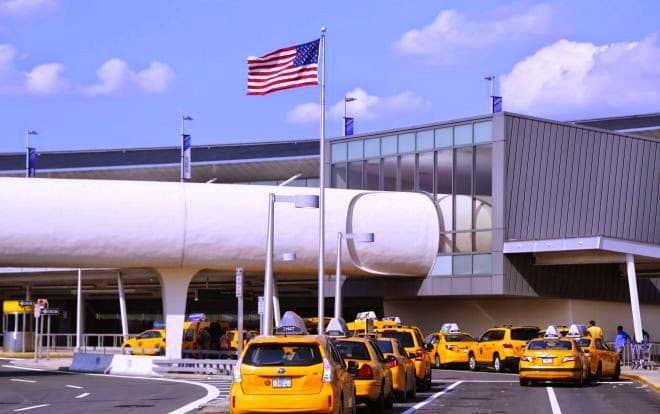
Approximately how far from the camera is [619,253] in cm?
5000

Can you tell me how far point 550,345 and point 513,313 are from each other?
75.2 ft

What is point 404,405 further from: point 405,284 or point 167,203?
point 405,284

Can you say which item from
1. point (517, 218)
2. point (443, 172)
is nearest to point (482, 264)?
point (517, 218)

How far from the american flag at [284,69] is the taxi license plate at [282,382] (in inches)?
731

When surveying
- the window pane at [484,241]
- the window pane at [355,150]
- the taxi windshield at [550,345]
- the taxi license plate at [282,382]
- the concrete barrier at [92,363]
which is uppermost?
the window pane at [355,150]

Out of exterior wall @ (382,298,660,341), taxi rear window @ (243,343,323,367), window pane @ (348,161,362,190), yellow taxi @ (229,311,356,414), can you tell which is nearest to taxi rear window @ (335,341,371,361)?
yellow taxi @ (229,311,356,414)

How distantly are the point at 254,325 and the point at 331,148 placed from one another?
91.0ft

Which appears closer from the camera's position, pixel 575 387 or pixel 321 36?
pixel 575 387

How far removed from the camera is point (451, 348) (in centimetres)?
4778

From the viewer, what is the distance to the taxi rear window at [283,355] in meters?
18.9

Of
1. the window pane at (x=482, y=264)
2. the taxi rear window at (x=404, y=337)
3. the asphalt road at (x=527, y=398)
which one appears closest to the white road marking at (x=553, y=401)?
the asphalt road at (x=527, y=398)

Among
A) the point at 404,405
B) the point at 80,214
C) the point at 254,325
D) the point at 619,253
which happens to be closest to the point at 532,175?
the point at 619,253

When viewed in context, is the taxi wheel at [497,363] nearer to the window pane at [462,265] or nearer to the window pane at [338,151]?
the window pane at [462,265]

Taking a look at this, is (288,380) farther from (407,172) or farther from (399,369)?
(407,172)
